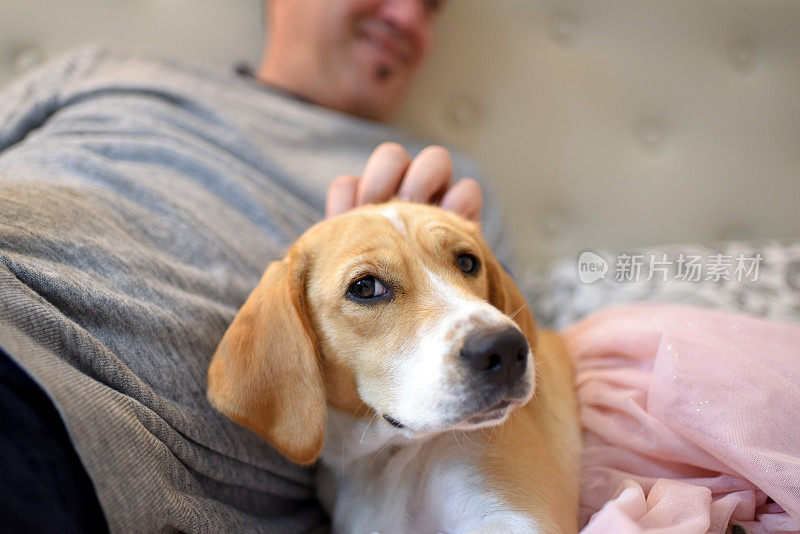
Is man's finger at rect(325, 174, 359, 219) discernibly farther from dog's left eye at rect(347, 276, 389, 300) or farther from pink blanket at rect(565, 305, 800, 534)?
pink blanket at rect(565, 305, 800, 534)

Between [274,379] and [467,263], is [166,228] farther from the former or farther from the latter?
[467,263]

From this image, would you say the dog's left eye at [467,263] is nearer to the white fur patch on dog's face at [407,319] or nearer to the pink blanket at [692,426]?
the white fur patch on dog's face at [407,319]

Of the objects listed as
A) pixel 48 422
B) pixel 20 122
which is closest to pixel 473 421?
pixel 48 422

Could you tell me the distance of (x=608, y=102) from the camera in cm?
228

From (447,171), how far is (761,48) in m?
1.59

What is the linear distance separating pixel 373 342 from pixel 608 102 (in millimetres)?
1786

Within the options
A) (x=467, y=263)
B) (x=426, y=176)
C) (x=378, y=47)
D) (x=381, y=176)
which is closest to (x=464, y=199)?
(x=426, y=176)

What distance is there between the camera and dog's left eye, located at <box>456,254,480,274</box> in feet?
3.74

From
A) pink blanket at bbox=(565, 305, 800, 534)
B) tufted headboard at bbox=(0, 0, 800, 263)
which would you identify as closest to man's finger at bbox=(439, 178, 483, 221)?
pink blanket at bbox=(565, 305, 800, 534)

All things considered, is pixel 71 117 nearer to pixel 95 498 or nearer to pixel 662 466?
pixel 95 498

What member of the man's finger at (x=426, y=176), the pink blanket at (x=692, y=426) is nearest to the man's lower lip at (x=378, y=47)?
the man's finger at (x=426, y=176)

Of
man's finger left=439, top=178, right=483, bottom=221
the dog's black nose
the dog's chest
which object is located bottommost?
the dog's chest

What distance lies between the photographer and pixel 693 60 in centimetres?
221

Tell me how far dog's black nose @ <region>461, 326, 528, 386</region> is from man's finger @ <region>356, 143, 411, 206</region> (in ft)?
2.13
